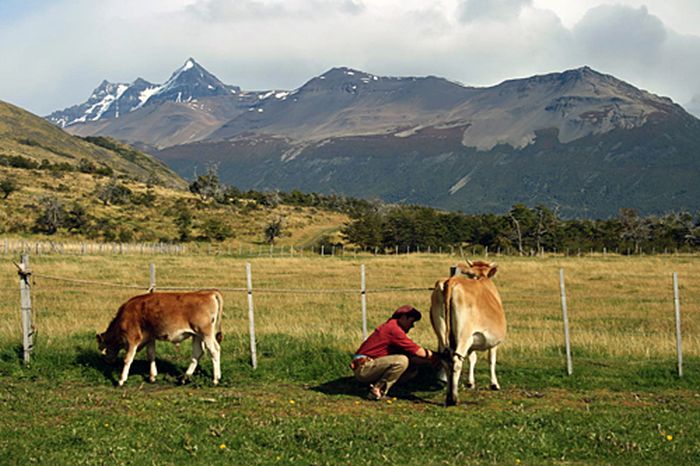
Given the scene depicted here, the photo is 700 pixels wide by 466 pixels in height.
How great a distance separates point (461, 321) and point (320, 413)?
99.6 inches

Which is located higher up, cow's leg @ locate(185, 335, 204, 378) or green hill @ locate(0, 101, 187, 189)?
green hill @ locate(0, 101, 187, 189)

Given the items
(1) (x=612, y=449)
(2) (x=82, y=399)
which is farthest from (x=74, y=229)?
(1) (x=612, y=449)

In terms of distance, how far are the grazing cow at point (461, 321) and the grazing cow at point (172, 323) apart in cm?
375

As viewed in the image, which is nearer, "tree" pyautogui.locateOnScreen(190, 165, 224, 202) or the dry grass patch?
the dry grass patch

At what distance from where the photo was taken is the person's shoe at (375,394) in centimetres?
1207

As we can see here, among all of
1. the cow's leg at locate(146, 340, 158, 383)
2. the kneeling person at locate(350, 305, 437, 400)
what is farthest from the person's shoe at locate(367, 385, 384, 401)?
the cow's leg at locate(146, 340, 158, 383)

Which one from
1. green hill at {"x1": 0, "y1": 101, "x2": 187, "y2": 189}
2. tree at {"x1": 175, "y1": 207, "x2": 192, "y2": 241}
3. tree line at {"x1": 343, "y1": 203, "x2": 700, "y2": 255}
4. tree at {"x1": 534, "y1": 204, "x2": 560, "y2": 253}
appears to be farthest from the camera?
green hill at {"x1": 0, "y1": 101, "x2": 187, "y2": 189}

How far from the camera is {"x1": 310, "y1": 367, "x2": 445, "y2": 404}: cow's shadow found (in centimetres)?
1263

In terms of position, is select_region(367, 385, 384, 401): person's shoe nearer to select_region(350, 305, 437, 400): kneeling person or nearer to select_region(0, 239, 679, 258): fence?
select_region(350, 305, 437, 400): kneeling person

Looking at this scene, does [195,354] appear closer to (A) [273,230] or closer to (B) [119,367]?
(B) [119,367]

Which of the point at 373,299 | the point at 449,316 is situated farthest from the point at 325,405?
the point at 373,299

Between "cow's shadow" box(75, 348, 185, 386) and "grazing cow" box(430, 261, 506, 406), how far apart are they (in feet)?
15.4

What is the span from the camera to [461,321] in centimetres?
1178

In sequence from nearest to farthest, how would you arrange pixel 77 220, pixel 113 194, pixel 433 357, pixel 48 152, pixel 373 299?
pixel 433 357 → pixel 373 299 → pixel 77 220 → pixel 113 194 → pixel 48 152
